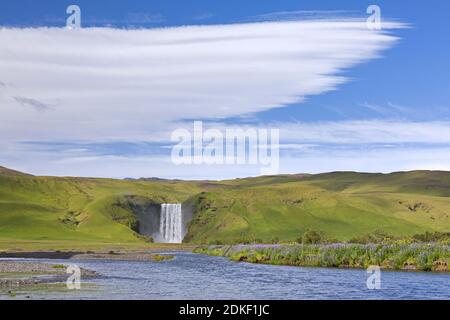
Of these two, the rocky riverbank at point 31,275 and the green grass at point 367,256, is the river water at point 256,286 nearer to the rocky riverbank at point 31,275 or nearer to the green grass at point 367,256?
the rocky riverbank at point 31,275

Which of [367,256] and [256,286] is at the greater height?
[367,256]

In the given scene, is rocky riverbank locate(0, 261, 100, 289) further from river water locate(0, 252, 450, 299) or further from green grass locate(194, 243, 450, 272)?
green grass locate(194, 243, 450, 272)

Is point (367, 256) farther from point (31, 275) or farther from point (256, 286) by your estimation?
point (31, 275)

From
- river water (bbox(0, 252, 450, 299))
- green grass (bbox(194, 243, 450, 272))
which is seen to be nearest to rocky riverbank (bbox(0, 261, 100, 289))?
river water (bbox(0, 252, 450, 299))

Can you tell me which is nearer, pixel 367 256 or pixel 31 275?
pixel 31 275

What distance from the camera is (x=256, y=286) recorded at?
181ft

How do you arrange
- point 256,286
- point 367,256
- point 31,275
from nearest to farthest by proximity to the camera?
point 256,286 < point 31,275 < point 367,256

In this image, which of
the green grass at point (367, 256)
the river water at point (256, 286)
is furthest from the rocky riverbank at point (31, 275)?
the green grass at point (367, 256)

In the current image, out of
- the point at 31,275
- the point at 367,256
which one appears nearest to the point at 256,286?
the point at 31,275

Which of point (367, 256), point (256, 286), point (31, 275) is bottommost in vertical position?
point (256, 286)

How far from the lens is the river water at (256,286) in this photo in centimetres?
4778
